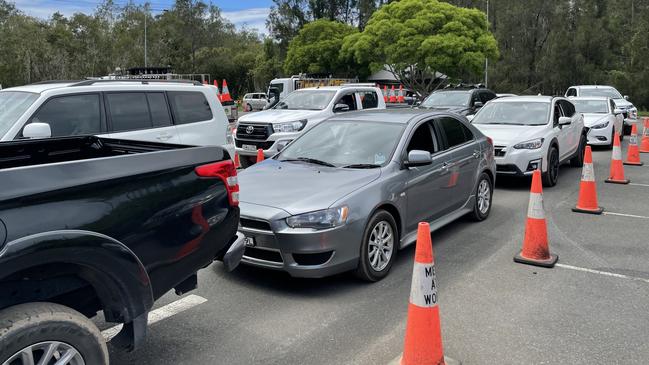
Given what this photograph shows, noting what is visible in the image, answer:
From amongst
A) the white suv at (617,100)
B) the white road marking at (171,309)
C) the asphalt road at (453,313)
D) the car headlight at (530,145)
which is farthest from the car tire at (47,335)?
the white suv at (617,100)

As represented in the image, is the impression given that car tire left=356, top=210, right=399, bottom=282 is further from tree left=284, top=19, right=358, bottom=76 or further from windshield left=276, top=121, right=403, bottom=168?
tree left=284, top=19, right=358, bottom=76

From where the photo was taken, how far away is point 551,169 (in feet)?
33.6

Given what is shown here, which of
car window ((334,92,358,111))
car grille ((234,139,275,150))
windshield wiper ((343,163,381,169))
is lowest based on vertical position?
car grille ((234,139,275,150))

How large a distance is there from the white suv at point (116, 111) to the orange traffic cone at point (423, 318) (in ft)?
13.7

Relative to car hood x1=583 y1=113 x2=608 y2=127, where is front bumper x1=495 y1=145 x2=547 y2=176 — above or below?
below

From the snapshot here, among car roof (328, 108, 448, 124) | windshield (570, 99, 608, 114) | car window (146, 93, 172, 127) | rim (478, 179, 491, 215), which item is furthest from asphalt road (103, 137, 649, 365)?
windshield (570, 99, 608, 114)

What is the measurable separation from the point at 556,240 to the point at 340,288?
3.11 meters

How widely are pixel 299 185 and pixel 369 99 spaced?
30.4ft

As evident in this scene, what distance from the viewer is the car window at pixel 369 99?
14.1m

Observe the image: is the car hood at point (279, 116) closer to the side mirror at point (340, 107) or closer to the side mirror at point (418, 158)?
the side mirror at point (340, 107)

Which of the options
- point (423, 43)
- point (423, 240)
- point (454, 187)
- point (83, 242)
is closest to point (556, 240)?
point (454, 187)

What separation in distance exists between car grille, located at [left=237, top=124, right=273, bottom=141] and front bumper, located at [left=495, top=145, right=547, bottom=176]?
15.7 ft

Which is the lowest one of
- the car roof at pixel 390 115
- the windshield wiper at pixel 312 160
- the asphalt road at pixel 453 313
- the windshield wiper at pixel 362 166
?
the asphalt road at pixel 453 313

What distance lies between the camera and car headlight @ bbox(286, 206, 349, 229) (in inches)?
191
